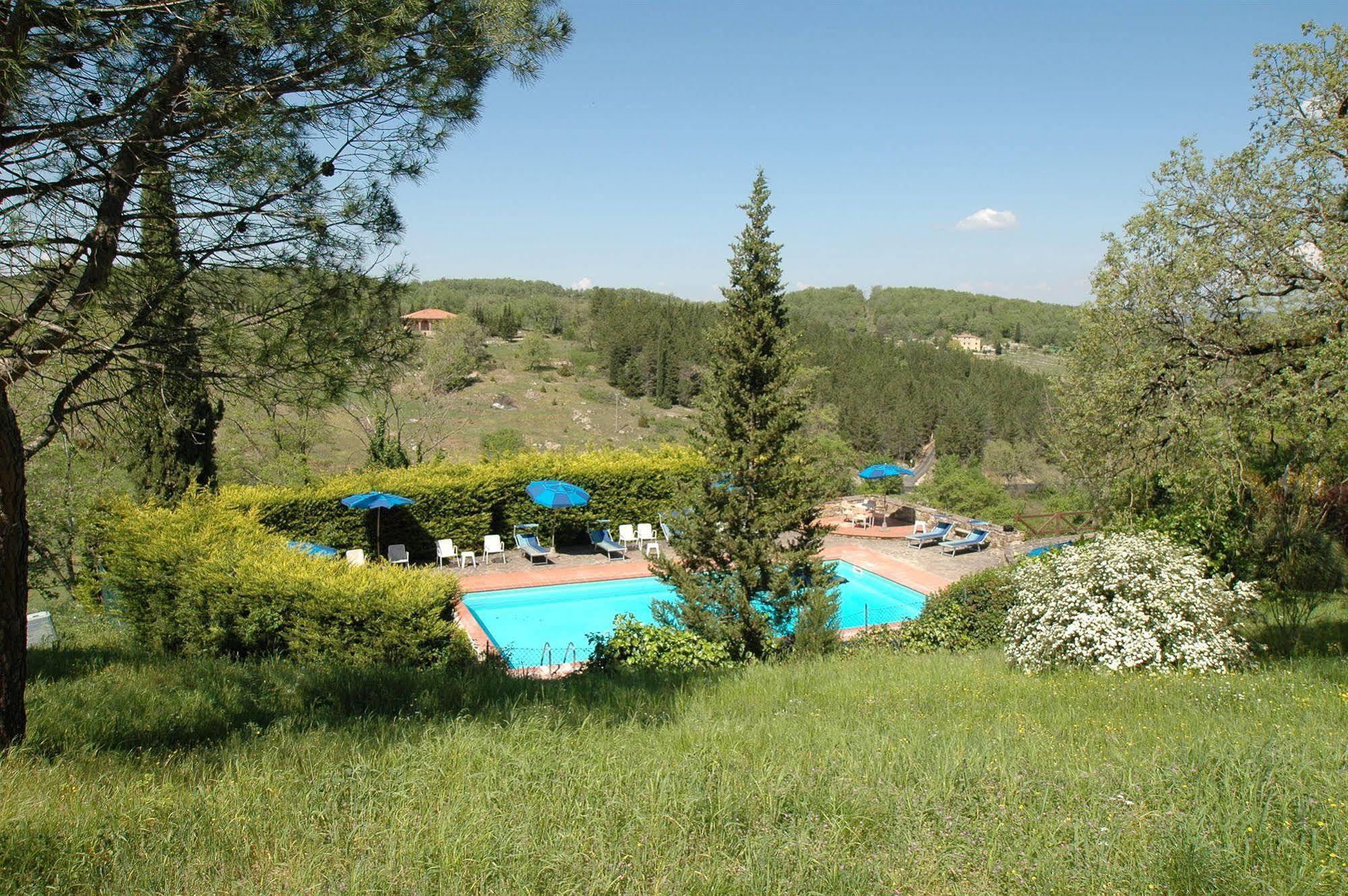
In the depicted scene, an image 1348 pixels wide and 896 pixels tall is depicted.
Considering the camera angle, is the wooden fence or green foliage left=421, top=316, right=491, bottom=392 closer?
the wooden fence

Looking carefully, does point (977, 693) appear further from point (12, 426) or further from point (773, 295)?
point (773, 295)

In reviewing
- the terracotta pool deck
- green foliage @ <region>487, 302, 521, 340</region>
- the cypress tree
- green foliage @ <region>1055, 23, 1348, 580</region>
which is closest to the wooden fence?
the terracotta pool deck

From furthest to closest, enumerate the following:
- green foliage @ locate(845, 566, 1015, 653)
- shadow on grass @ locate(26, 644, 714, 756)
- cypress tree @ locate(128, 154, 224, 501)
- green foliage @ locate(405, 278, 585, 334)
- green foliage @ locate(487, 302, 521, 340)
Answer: green foliage @ locate(405, 278, 585, 334)
green foliage @ locate(487, 302, 521, 340)
green foliage @ locate(845, 566, 1015, 653)
shadow on grass @ locate(26, 644, 714, 756)
cypress tree @ locate(128, 154, 224, 501)

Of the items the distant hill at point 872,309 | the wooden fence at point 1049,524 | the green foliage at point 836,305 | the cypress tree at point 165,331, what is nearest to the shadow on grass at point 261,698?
the cypress tree at point 165,331

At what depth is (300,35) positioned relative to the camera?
3.92 metres

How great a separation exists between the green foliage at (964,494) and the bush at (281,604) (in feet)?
104

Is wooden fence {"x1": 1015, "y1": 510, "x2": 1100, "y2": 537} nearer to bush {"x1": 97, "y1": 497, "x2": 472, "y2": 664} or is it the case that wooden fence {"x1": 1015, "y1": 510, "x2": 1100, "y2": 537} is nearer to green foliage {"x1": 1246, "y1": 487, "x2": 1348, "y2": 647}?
green foliage {"x1": 1246, "y1": 487, "x2": 1348, "y2": 647}

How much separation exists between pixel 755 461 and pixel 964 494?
96.3ft

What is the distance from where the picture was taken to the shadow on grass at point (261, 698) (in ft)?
14.2

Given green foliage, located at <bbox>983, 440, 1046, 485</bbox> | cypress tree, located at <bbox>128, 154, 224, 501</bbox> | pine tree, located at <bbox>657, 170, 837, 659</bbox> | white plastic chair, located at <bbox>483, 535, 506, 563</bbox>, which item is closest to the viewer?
cypress tree, located at <bbox>128, 154, 224, 501</bbox>

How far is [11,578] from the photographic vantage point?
3768mm

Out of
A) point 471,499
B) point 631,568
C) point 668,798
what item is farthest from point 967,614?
point 471,499

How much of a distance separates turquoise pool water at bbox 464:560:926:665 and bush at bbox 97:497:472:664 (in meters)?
5.00

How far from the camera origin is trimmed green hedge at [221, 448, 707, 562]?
1487cm
